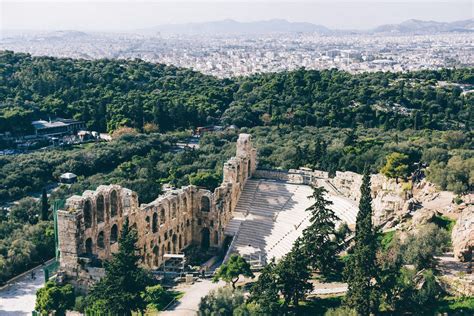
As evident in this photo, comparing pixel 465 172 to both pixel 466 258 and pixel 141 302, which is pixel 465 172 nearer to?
pixel 466 258

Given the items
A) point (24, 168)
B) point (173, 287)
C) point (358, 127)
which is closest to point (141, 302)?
point (173, 287)

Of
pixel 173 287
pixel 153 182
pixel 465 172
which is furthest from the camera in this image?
pixel 153 182

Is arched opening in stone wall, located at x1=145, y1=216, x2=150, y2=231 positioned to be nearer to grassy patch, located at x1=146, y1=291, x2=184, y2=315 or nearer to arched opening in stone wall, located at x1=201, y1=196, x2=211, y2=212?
grassy patch, located at x1=146, y1=291, x2=184, y2=315

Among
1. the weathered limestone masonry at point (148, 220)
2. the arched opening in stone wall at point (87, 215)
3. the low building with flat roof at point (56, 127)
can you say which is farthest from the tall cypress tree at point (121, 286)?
the low building with flat roof at point (56, 127)

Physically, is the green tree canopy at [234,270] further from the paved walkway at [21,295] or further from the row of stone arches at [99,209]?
the paved walkway at [21,295]

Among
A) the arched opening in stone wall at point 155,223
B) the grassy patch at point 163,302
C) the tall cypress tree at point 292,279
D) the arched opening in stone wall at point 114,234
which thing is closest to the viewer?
the tall cypress tree at point 292,279

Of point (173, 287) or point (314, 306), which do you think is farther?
point (173, 287)

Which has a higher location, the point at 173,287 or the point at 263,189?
the point at 263,189

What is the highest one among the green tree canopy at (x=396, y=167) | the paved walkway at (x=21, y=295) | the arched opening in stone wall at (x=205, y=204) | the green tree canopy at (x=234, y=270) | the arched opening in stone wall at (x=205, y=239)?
the green tree canopy at (x=396, y=167)
